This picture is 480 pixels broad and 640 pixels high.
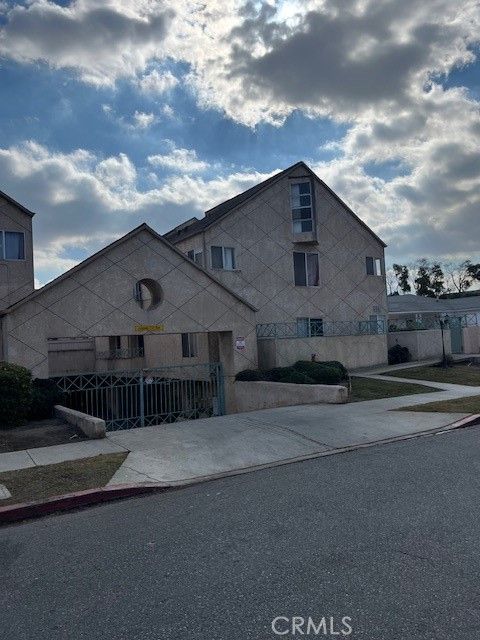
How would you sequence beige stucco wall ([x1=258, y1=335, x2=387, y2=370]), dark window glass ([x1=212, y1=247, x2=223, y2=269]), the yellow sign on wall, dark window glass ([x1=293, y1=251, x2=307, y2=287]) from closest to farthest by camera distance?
1. the yellow sign on wall
2. beige stucco wall ([x1=258, y1=335, x2=387, y2=370])
3. dark window glass ([x1=212, y1=247, x2=223, y2=269])
4. dark window glass ([x1=293, y1=251, x2=307, y2=287])

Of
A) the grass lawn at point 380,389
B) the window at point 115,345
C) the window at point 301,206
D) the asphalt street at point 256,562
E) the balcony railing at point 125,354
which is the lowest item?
the asphalt street at point 256,562

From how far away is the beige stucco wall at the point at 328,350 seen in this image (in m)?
20.9

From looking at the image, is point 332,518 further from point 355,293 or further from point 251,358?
point 355,293

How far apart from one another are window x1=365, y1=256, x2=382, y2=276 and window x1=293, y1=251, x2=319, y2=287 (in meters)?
3.95

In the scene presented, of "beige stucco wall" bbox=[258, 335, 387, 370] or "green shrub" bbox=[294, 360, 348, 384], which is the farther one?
"beige stucco wall" bbox=[258, 335, 387, 370]

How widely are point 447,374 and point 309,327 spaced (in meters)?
6.81

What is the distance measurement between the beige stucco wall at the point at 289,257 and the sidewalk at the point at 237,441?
1182 centimetres

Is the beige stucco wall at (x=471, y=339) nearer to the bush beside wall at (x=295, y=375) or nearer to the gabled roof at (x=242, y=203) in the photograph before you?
the gabled roof at (x=242, y=203)

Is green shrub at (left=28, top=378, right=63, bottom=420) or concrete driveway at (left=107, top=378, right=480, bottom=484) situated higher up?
green shrub at (left=28, top=378, right=63, bottom=420)

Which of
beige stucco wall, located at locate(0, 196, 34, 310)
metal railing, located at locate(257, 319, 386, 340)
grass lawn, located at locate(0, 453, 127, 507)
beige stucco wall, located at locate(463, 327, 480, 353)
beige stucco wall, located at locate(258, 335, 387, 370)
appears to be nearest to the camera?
grass lawn, located at locate(0, 453, 127, 507)

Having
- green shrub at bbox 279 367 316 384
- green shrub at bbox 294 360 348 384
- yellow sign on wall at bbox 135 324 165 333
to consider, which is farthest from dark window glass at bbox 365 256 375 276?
yellow sign on wall at bbox 135 324 165 333

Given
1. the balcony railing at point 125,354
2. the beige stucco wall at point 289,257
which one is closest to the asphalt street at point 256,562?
the beige stucco wall at point 289,257

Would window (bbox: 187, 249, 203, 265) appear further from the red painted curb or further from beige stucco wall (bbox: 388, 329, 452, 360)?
the red painted curb

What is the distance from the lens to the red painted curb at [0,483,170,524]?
647 centimetres
